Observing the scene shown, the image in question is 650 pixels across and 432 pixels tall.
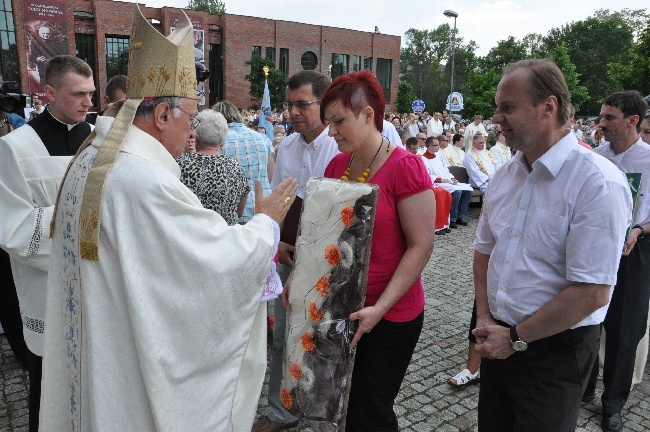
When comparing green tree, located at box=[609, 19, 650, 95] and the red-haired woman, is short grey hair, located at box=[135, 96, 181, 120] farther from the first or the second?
green tree, located at box=[609, 19, 650, 95]

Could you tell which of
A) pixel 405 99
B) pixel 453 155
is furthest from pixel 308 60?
pixel 453 155

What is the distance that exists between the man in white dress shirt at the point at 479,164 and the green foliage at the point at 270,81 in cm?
2484

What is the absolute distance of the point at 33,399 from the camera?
8.79 feet

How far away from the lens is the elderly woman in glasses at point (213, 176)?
3.13 meters

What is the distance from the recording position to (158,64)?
76.9 inches

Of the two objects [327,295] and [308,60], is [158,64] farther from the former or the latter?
[308,60]

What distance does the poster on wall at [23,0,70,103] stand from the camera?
1215 inches

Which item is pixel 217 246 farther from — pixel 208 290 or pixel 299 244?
pixel 299 244

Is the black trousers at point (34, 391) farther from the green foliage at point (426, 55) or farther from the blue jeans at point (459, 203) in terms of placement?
the green foliage at point (426, 55)

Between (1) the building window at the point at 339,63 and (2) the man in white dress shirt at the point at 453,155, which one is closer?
(2) the man in white dress shirt at the point at 453,155

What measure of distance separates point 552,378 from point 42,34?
37.3 m

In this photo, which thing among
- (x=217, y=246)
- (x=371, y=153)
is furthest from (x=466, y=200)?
(x=217, y=246)

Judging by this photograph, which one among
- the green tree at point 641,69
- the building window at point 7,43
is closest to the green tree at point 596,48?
the green tree at point 641,69

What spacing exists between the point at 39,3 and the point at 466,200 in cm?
3214
